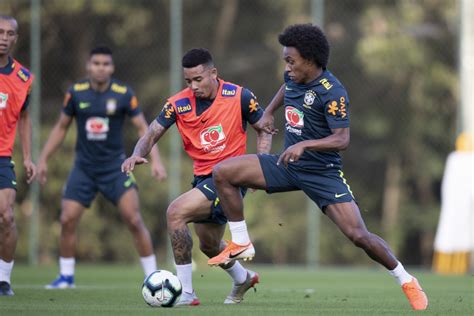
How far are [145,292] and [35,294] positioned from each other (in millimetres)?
2346

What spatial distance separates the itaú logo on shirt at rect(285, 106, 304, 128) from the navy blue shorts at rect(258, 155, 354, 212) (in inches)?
13.2

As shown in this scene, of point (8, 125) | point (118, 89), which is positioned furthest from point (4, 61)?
point (118, 89)

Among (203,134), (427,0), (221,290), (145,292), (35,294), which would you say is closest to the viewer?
(145,292)

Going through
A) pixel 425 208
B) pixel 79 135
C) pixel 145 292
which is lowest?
pixel 425 208

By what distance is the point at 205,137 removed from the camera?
9.71 m

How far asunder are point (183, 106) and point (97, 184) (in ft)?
11.3

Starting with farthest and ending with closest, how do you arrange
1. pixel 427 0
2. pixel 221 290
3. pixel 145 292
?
pixel 427 0
pixel 221 290
pixel 145 292

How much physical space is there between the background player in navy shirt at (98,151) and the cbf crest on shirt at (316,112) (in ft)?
12.3

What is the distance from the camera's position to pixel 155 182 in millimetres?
21188

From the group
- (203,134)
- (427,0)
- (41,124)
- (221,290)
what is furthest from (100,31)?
(203,134)

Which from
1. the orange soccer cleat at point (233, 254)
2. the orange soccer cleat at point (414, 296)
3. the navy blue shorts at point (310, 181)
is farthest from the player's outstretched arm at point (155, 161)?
the orange soccer cleat at point (414, 296)

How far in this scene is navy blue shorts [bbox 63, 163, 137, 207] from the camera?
12664 millimetres

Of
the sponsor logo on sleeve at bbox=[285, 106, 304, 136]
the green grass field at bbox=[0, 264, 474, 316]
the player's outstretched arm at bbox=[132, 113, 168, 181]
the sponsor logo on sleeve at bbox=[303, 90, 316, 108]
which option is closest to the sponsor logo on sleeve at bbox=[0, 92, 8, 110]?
the player's outstretched arm at bbox=[132, 113, 168, 181]

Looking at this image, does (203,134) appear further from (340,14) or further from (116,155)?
(340,14)
